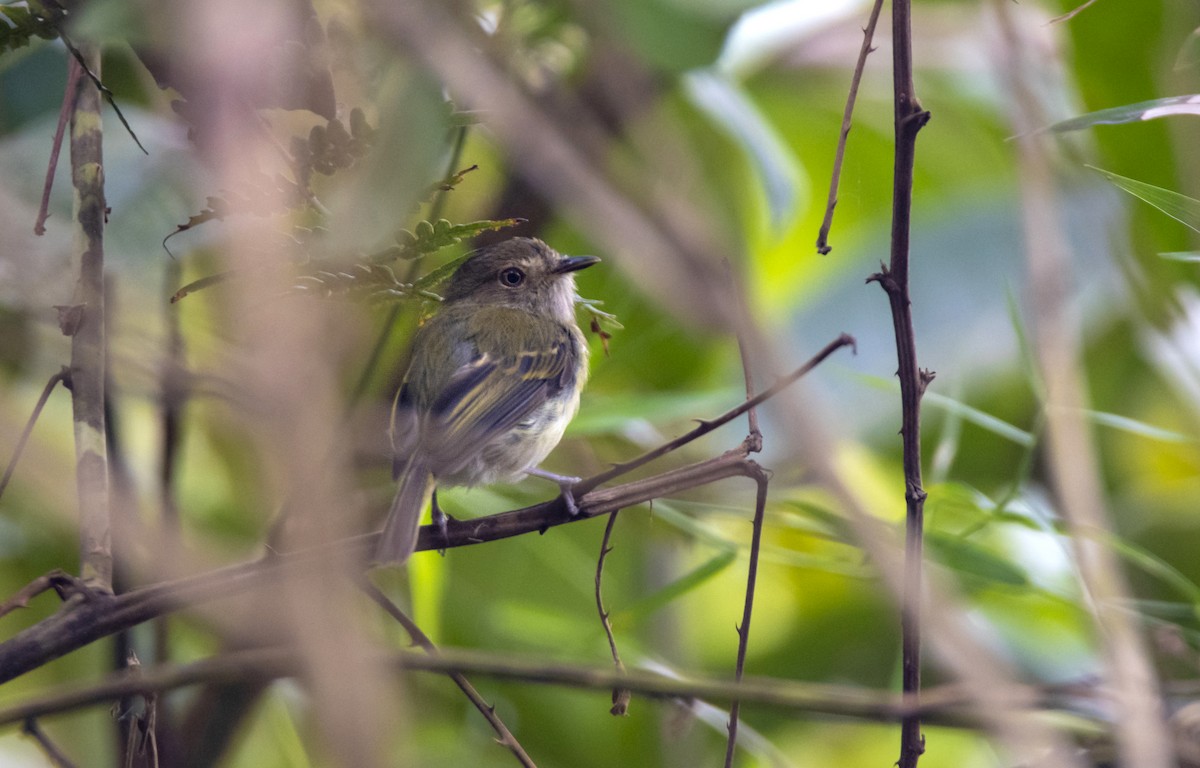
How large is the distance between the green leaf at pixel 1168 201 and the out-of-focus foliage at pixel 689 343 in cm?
20

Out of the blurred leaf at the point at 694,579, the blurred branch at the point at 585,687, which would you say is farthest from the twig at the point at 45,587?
the blurred leaf at the point at 694,579

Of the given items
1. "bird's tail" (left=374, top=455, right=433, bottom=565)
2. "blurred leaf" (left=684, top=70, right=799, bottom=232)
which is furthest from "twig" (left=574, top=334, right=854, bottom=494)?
"blurred leaf" (left=684, top=70, right=799, bottom=232)

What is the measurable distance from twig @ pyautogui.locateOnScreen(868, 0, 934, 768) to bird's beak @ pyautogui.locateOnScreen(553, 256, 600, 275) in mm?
1327

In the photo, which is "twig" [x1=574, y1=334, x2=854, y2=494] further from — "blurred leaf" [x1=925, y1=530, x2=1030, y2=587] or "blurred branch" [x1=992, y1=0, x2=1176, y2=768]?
"blurred leaf" [x1=925, y1=530, x2=1030, y2=587]

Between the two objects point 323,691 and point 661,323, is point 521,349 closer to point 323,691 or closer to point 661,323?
point 661,323

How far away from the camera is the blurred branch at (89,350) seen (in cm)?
130

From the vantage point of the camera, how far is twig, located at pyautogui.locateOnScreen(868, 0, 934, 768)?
1188 mm

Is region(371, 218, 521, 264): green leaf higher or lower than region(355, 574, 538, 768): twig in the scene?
higher

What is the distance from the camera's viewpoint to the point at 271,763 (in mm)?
2893

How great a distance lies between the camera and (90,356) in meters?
1.36

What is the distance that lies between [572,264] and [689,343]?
772 mm

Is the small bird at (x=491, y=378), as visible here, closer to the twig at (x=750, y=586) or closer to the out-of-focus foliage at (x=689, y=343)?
the out-of-focus foliage at (x=689, y=343)

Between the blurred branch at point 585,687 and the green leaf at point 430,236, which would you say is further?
the green leaf at point 430,236

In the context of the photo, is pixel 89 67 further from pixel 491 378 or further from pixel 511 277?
pixel 511 277
